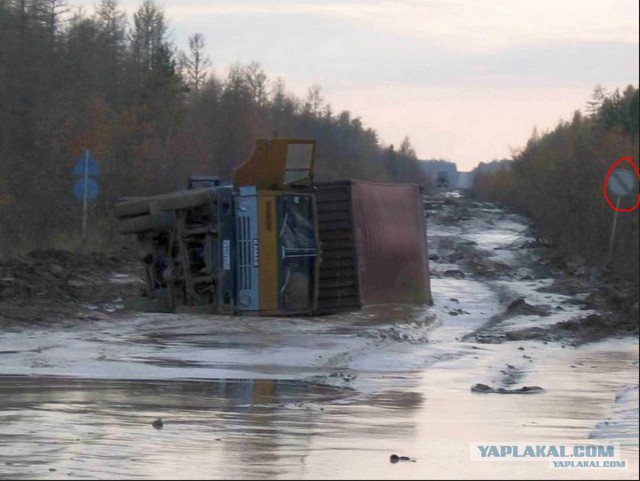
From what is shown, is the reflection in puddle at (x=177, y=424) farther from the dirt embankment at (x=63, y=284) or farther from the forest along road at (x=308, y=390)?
the dirt embankment at (x=63, y=284)

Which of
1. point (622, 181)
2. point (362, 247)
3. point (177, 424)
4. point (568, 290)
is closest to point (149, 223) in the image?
point (362, 247)

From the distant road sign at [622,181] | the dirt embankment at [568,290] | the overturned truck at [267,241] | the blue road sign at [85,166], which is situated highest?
the blue road sign at [85,166]

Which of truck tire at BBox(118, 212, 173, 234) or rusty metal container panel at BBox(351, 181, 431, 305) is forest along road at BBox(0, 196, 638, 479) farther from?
truck tire at BBox(118, 212, 173, 234)

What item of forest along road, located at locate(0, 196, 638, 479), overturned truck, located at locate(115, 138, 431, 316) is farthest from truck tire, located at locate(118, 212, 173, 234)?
forest along road, located at locate(0, 196, 638, 479)

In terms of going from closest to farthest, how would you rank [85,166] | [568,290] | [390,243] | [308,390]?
[308,390]
[390,243]
[568,290]
[85,166]

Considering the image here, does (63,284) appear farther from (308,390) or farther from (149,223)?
(308,390)

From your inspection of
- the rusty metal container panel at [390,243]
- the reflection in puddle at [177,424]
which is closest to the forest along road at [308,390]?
the reflection in puddle at [177,424]

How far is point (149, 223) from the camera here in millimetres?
19359

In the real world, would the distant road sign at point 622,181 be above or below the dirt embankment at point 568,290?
above

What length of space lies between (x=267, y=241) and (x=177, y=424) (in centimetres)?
984

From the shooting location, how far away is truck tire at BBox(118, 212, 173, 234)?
19281mm

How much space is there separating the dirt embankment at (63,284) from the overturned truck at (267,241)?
1515 millimetres

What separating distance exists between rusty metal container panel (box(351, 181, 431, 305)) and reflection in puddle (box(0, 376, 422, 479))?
8529 mm

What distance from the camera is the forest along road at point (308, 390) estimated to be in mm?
7844
